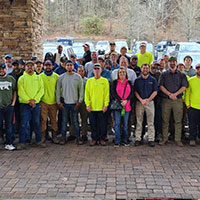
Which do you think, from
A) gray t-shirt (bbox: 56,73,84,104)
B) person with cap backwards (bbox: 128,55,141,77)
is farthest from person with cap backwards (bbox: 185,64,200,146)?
gray t-shirt (bbox: 56,73,84,104)

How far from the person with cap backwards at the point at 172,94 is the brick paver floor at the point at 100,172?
44cm

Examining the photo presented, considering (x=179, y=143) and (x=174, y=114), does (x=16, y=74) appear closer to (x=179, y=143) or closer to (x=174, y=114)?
(x=174, y=114)

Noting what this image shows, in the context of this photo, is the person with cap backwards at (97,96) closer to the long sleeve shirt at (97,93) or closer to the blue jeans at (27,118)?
the long sleeve shirt at (97,93)

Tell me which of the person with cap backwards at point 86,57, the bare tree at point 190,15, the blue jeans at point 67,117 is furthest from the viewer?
the bare tree at point 190,15

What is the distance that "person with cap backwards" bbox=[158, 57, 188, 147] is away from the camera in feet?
21.7

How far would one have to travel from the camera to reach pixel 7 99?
6.36 m

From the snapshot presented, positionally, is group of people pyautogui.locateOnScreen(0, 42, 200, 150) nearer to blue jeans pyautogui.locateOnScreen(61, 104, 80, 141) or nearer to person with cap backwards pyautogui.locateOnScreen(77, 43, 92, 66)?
blue jeans pyautogui.locateOnScreen(61, 104, 80, 141)

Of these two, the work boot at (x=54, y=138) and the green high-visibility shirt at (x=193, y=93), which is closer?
Answer: the green high-visibility shirt at (x=193, y=93)

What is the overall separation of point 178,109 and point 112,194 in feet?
10.2

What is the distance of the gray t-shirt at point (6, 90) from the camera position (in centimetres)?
630

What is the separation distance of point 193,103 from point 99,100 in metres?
2.28

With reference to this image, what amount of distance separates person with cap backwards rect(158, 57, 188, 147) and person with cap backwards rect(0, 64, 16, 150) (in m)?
3.52

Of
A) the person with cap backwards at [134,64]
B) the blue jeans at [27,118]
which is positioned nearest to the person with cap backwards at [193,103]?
the person with cap backwards at [134,64]

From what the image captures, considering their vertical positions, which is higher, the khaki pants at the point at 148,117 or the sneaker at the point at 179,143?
the khaki pants at the point at 148,117
